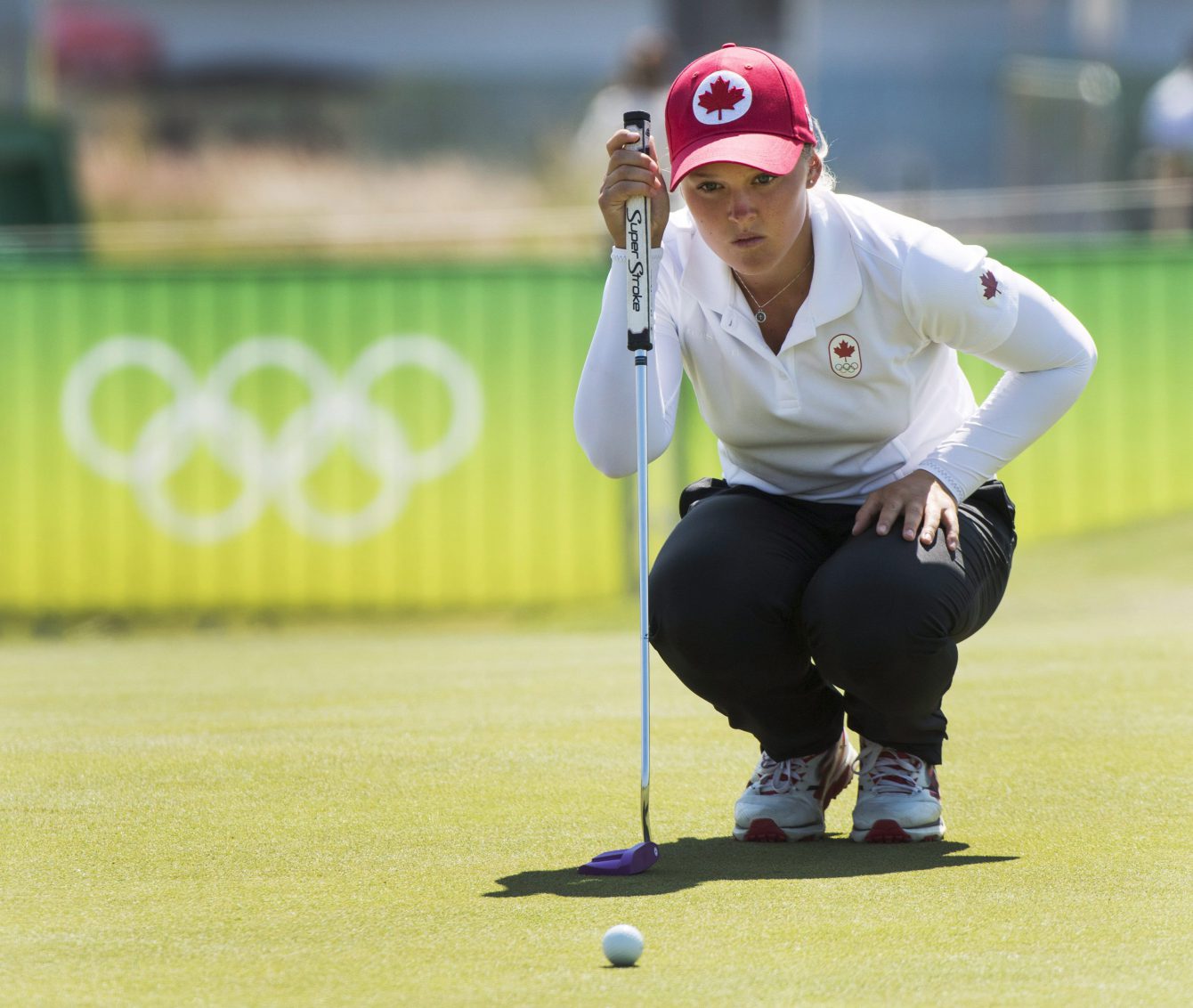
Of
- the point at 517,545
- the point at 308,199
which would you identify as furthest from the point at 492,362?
the point at 308,199

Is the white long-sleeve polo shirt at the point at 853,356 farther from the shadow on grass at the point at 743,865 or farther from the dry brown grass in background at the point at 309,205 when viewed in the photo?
the dry brown grass in background at the point at 309,205

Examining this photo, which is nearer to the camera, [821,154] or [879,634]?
[879,634]

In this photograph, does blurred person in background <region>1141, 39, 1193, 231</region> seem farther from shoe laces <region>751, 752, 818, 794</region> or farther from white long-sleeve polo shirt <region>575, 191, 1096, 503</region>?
shoe laces <region>751, 752, 818, 794</region>

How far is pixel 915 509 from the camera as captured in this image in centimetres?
336

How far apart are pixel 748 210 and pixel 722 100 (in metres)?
0.19

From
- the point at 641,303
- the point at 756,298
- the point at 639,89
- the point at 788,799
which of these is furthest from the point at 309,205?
the point at 788,799

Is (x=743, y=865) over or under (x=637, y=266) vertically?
under

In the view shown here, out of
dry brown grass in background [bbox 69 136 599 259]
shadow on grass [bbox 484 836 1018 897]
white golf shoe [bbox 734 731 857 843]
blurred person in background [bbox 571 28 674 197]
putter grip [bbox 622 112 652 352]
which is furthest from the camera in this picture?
dry brown grass in background [bbox 69 136 599 259]

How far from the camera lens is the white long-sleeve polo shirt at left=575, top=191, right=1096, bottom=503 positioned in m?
3.37

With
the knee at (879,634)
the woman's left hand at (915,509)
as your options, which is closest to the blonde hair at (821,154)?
the woman's left hand at (915,509)

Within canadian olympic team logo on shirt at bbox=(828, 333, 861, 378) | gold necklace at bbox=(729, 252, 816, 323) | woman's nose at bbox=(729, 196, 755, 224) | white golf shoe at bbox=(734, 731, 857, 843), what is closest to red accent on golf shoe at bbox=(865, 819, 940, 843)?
white golf shoe at bbox=(734, 731, 857, 843)

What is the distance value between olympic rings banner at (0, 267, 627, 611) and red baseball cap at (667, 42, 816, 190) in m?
5.70

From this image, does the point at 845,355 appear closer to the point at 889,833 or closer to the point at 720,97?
the point at 720,97

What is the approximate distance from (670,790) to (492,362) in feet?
17.8
